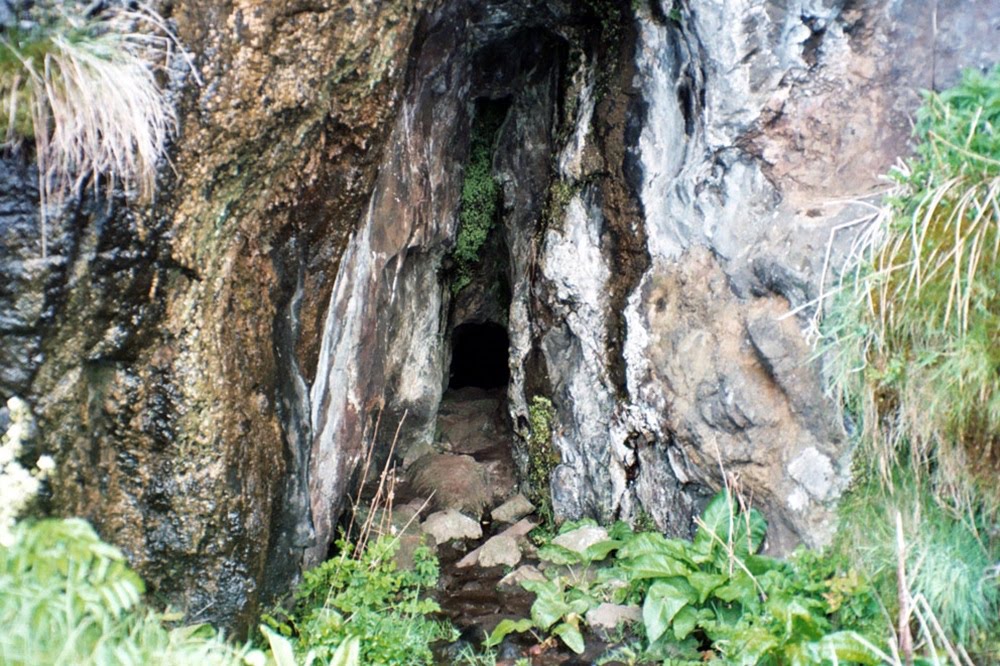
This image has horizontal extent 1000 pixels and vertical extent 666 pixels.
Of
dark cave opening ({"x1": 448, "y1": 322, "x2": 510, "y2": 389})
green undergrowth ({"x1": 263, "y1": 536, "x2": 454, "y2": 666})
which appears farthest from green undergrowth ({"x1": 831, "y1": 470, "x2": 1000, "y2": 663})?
dark cave opening ({"x1": 448, "y1": 322, "x2": 510, "y2": 389})

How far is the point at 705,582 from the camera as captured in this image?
402 cm

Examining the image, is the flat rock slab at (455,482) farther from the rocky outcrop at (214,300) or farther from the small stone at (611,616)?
the rocky outcrop at (214,300)

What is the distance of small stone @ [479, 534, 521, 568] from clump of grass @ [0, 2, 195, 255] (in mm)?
3257

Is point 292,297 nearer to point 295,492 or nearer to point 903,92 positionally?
point 295,492

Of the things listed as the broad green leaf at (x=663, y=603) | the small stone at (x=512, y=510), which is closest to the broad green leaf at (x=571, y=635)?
the broad green leaf at (x=663, y=603)

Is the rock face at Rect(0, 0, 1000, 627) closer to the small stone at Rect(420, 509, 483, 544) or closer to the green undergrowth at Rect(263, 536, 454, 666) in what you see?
the green undergrowth at Rect(263, 536, 454, 666)

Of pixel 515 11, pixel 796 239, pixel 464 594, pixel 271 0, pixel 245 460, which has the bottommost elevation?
pixel 464 594

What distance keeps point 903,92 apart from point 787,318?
119 cm

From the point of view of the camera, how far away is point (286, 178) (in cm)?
394

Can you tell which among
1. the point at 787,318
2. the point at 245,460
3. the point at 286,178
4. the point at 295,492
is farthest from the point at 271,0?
the point at 787,318

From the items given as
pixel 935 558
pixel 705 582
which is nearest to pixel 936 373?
pixel 935 558

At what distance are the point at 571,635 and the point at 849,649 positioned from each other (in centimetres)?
152

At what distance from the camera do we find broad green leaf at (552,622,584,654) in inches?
169

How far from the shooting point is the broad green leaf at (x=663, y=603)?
403cm
